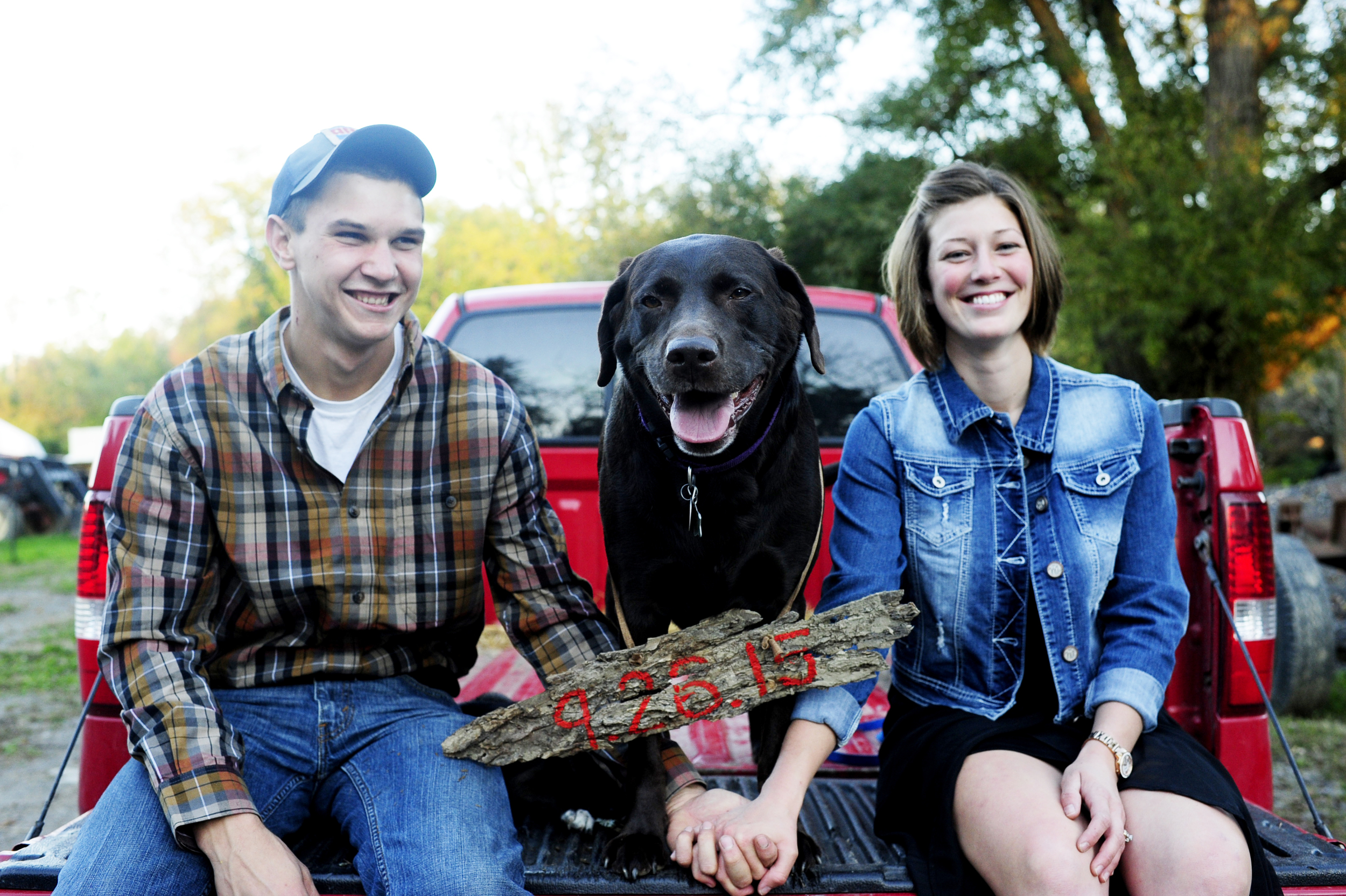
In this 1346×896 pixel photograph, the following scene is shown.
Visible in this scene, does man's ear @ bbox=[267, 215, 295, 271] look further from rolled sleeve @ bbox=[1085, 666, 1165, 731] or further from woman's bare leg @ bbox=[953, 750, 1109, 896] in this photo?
rolled sleeve @ bbox=[1085, 666, 1165, 731]

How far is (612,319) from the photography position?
2438 mm

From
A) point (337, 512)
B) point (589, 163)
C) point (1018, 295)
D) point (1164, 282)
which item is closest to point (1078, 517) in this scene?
point (1018, 295)

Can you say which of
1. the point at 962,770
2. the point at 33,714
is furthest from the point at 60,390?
the point at 962,770

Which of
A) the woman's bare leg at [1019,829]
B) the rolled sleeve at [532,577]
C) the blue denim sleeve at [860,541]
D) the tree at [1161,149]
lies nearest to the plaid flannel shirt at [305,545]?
the rolled sleeve at [532,577]

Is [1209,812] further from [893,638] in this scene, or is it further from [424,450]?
[424,450]

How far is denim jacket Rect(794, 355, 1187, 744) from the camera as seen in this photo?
202cm

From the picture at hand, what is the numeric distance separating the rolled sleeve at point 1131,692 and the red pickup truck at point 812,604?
1.08ft

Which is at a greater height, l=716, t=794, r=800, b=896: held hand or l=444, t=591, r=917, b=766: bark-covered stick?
l=444, t=591, r=917, b=766: bark-covered stick

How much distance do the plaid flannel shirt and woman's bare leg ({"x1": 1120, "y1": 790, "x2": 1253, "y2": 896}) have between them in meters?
0.88

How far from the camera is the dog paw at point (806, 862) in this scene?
5.75 ft

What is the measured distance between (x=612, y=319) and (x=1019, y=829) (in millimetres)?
1488

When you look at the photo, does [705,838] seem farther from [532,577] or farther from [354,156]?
[354,156]

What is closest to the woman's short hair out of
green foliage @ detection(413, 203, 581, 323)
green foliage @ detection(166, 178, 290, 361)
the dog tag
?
the dog tag

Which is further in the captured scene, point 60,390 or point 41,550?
point 60,390
